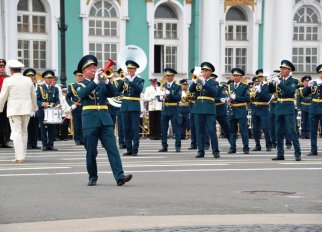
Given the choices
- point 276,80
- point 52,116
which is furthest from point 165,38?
point 276,80

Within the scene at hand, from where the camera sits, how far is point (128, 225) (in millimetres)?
10344

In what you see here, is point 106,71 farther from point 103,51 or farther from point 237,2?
point 237,2

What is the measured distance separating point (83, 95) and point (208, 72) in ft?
22.5

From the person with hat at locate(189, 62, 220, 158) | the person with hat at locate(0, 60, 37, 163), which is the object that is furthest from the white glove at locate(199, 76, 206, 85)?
the person with hat at locate(0, 60, 37, 163)

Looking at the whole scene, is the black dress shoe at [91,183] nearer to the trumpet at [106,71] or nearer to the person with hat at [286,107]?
the trumpet at [106,71]

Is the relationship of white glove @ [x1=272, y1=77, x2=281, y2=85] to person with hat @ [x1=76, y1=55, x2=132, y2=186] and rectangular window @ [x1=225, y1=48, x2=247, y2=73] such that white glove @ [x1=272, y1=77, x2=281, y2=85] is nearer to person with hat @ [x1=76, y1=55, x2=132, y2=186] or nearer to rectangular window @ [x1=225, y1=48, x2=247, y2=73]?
person with hat @ [x1=76, y1=55, x2=132, y2=186]

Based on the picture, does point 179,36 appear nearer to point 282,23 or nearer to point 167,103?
point 282,23

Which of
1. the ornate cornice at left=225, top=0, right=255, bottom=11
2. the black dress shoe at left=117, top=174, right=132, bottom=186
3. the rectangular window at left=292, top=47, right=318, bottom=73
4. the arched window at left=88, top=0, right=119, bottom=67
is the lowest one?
the black dress shoe at left=117, top=174, right=132, bottom=186

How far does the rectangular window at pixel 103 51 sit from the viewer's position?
4578 cm

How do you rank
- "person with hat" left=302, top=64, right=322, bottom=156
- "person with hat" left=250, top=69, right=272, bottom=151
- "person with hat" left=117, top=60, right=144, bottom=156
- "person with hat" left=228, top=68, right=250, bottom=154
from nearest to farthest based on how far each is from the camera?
"person with hat" left=117, top=60, right=144, bottom=156
"person with hat" left=302, top=64, right=322, bottom=156
"person with hat" left=228, top=68, right=250, bottom=154
"person with hat" left=250, top=69, right=272, bottom=151

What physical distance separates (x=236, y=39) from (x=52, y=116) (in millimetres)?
25781

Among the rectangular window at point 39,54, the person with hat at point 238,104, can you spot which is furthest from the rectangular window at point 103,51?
the person with hat at point 238,104

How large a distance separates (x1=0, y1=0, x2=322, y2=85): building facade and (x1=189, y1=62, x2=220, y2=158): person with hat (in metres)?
21.5

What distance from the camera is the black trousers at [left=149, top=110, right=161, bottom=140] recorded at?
109ft
